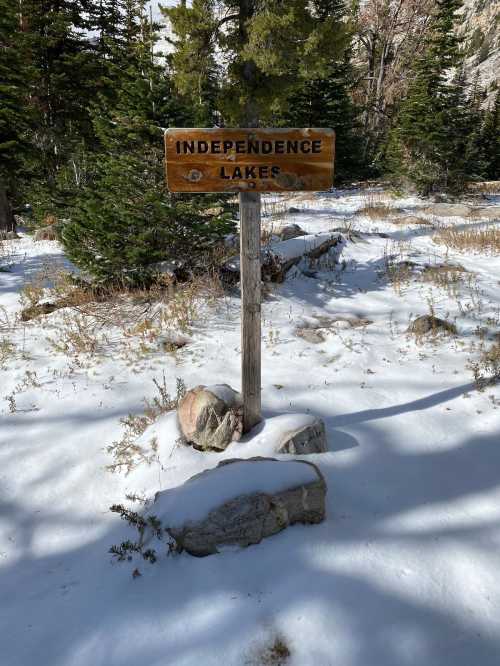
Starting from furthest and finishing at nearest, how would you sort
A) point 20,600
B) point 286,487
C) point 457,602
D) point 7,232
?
point 7,232
point 286,487
point 20,600
point 457,602

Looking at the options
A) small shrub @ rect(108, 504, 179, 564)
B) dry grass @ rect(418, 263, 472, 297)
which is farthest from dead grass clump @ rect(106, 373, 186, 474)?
dry grass @ rect(418, 263, 472, 297)

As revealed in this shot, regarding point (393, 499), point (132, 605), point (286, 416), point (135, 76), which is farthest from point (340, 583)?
point (135, 76)

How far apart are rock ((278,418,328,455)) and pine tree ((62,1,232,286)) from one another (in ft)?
12.8

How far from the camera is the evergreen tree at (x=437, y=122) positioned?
1616cm

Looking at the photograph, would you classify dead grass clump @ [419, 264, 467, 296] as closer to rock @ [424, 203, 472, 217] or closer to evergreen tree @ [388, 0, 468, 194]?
rock @ [424, 203, 472, 217]

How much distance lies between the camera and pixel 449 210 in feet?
44.8

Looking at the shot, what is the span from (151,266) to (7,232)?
7.28 m

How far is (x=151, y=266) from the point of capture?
22.7 ft

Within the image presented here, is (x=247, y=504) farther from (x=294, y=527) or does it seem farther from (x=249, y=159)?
(x=249, y=159)

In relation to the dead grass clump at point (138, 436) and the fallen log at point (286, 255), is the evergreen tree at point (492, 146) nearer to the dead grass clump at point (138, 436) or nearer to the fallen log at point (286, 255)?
the fallen log at point (286, 255)

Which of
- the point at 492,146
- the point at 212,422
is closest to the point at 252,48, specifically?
the point at 212,422

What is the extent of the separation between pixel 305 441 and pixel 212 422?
2.82ft

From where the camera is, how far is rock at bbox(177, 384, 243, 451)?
12.7 ft

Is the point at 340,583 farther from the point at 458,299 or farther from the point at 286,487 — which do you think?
the point at 458,299
